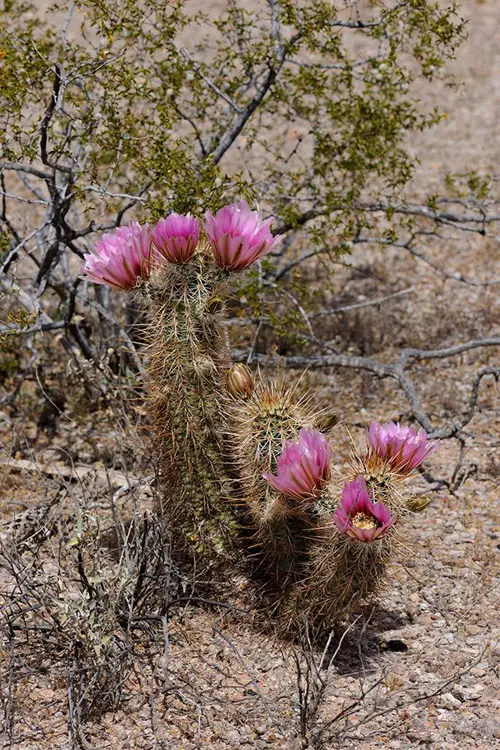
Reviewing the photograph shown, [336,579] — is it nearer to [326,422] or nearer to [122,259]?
[326,422]

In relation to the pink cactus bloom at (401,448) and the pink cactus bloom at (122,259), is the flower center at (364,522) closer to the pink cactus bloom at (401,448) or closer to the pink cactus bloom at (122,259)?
the pink cactus bloom at (401,448)

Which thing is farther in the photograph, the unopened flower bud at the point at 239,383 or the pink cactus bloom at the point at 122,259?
the unopened flower bud at the point at 239,383

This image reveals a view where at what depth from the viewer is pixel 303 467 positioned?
9.87ft

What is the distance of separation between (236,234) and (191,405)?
0.64 meters

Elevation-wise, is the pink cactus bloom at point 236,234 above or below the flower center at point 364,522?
above

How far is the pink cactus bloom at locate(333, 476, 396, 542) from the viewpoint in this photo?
2.87m

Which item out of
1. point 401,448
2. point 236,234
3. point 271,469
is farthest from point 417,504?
point 236,234

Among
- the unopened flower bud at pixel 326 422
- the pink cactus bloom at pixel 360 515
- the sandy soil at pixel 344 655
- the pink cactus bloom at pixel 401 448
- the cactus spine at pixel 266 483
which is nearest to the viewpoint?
the pink cactus bloom at pixel 360 515

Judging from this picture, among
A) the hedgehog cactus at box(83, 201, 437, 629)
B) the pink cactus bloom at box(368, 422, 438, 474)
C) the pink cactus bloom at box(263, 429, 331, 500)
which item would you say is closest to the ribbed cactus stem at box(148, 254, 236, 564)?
the hedgehog cactus at box(83, 201, 437, 629)

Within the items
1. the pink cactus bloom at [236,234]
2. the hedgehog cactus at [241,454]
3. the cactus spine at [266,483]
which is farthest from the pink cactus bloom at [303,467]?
the pink cactus bloom at [236,234]

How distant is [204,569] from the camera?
358 centimetres

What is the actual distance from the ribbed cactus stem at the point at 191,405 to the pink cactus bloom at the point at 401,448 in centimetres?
61

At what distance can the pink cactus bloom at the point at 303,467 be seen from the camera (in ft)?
9.85

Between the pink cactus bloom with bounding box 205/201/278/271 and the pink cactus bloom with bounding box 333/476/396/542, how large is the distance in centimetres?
88
